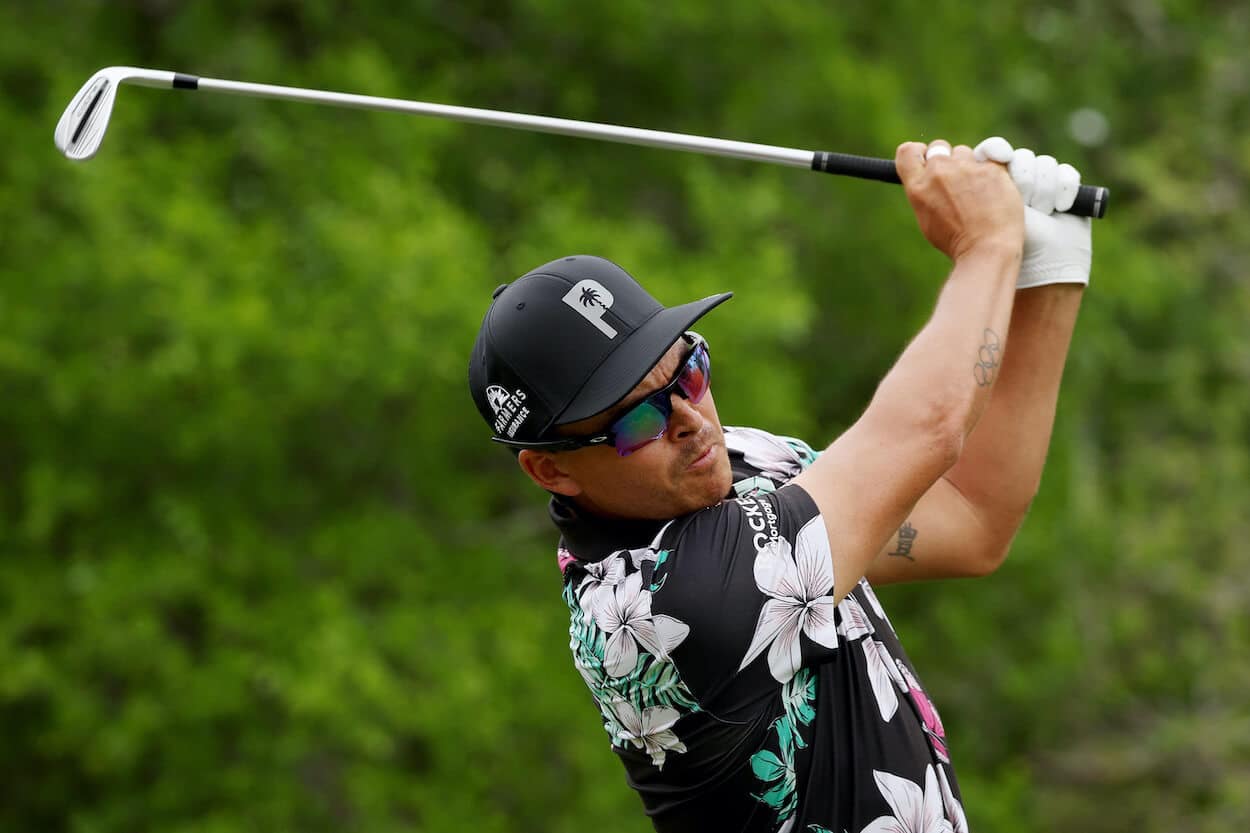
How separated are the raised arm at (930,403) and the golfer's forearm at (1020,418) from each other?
0.29 meters

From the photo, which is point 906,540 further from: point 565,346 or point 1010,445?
point 565,346

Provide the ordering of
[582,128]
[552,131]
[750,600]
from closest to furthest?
[750,600]
[582,128]
[552,131]

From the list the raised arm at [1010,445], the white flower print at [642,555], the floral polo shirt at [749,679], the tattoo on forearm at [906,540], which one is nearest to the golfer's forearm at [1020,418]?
the raised arm at [1010,445]

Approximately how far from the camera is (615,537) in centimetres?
258

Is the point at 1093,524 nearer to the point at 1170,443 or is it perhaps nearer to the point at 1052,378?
the point at 1170,443

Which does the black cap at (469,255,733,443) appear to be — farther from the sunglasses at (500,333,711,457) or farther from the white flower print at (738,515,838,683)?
the white flower print at (738,515,838,683)

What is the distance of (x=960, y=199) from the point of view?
2.71 m

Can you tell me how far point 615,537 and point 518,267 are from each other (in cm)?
681

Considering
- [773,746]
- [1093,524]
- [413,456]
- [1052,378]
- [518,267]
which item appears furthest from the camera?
[1093,524]

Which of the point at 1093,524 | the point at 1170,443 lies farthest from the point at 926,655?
the point at 1170,443

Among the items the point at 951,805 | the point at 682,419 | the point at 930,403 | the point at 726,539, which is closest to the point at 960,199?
the point at 930,403

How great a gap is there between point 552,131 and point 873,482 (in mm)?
1085

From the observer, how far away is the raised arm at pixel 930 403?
2445 mm

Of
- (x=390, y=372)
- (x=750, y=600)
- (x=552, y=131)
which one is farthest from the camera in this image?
(x=390, y=372)
